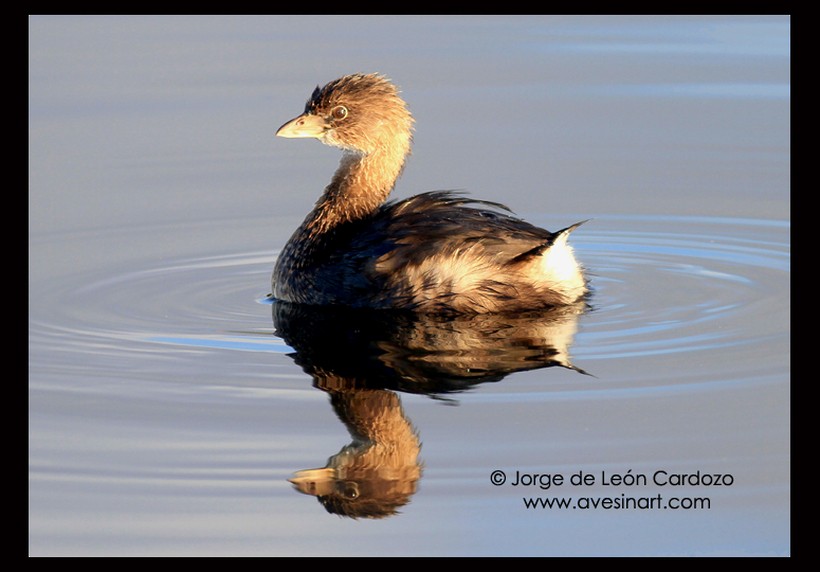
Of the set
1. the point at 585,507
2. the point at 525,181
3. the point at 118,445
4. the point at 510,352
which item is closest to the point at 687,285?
the point at 510,352

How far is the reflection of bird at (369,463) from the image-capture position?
621 centimetres

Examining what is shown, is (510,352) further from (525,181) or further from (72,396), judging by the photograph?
(525,181)

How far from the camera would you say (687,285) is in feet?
28.9

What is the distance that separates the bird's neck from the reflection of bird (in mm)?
1882

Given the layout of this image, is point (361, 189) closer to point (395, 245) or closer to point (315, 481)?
point (395, 245)

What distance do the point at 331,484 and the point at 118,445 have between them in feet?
3.14

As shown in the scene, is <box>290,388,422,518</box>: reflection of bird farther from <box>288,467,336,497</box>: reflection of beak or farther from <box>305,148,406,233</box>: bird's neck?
<box>305,148,406,233</box>: bird's neck

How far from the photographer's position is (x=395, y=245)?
8.18 m

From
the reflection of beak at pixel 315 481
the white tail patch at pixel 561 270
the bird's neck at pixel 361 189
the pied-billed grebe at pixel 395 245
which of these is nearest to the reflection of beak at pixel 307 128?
the pied-billed grebe at pixel 395 245

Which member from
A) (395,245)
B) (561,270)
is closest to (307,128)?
(395,245)

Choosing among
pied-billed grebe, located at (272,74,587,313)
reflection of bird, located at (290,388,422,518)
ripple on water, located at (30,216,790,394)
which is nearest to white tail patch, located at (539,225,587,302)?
pied-billed grebe, located at (272,74,587,313)

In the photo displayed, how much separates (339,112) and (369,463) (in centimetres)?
295

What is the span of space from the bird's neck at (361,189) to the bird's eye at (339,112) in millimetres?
253

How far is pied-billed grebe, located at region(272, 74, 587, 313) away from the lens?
811 centimetres
